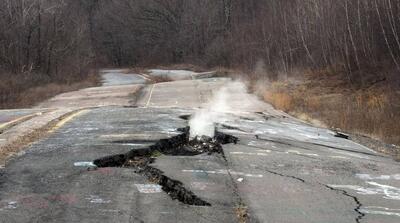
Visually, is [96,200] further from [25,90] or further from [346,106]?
[25,90]

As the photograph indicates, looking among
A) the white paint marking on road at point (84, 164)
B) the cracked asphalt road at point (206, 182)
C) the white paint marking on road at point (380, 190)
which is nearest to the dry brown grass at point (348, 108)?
the cracked asphalt road at point (206, 182)

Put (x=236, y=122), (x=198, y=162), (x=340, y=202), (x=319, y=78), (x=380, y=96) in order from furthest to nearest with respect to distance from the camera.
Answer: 1. (x=319, y=78)
2. (x=380, y=96)
3. (x=236, y=122)
4. (x=198, y=162)
5. (x=340, y=202)

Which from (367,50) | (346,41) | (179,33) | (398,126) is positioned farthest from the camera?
(179,33)

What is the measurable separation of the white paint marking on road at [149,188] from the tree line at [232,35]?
56.9 ft

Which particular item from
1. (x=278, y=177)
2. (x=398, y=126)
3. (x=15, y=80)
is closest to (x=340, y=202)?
(x=278, y=177)

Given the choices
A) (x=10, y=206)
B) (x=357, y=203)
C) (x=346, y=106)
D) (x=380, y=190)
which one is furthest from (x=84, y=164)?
(x=346, y=106)

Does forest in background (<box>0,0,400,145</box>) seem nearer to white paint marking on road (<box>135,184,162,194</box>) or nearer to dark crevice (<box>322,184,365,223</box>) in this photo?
dark crevice (<box>322,184,365,223</box>)

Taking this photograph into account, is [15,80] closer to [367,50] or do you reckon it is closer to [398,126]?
[367,50]

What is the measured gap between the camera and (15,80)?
3328cm

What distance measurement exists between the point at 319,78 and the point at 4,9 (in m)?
23.1

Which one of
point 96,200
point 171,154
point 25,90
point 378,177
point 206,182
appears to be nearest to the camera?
point 96,200

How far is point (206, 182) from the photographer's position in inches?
258

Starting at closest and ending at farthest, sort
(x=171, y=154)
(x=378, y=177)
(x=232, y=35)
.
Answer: (x=378, y=177) < (x=171, y=154) < (x=232, y=35)

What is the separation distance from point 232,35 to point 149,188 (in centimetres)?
5269
